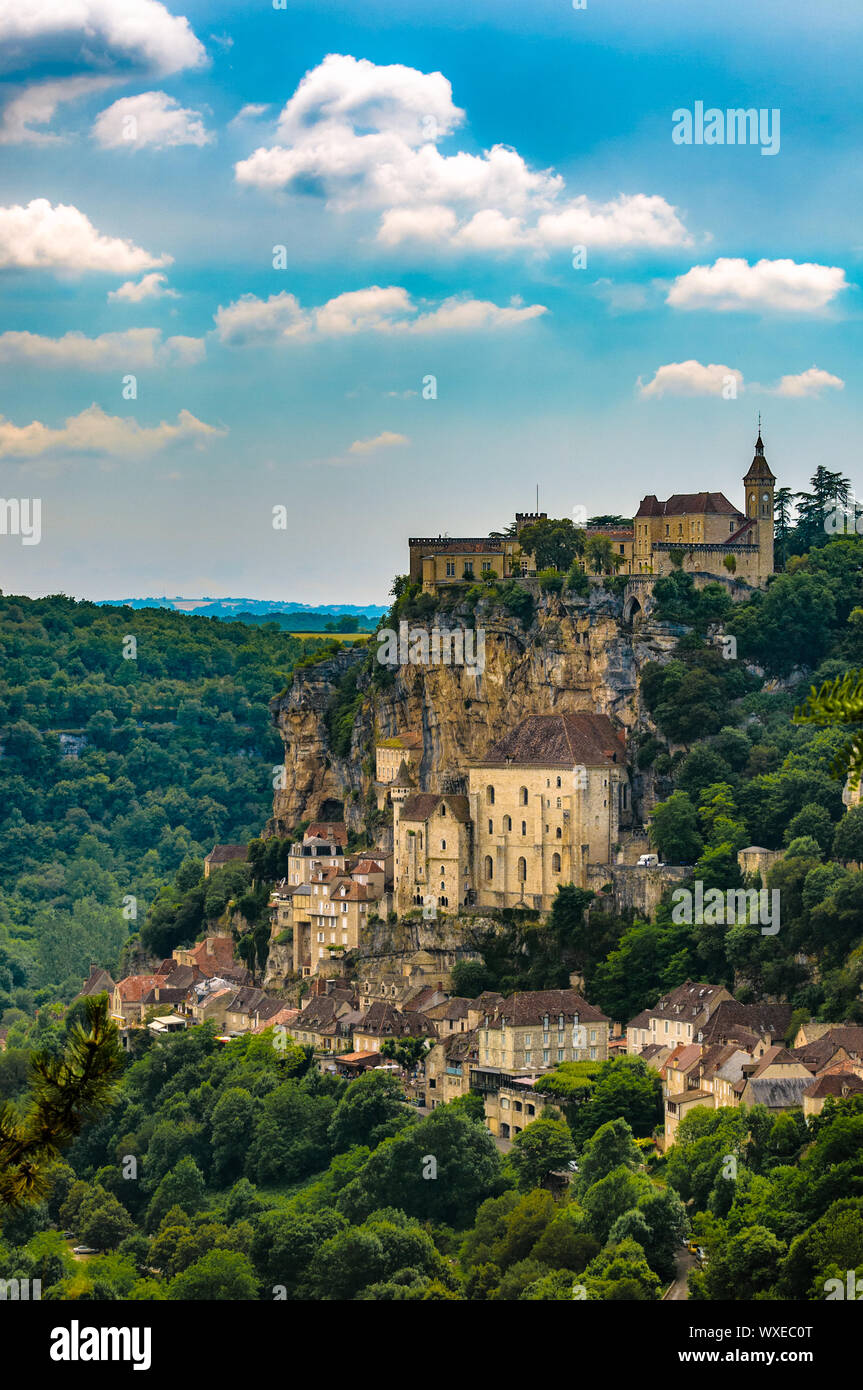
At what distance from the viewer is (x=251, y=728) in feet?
488

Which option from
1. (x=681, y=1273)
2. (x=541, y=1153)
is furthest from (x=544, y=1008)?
(x=681, y=1273)

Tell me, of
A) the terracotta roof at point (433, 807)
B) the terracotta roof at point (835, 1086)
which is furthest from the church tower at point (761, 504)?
the terracotta roof at point (835, 1086)

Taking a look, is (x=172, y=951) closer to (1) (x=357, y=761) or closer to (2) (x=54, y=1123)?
(1) (x=357, y=761)

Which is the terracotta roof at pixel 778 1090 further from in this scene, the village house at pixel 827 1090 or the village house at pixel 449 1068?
the village house at pixel 449 1068

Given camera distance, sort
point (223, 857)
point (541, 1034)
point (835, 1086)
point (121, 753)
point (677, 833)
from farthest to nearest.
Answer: point (121, 753), point (223, 857), point (677, 833), point (541, 1034), point (835, 1086)

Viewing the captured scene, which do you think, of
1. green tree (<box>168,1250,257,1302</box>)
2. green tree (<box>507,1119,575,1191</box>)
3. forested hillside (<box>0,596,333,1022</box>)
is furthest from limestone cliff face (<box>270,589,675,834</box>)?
forested hillside (<box>0,596,333,1022</box>)

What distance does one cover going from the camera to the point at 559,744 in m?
65.4

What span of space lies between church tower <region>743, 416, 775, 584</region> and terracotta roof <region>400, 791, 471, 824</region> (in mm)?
15696

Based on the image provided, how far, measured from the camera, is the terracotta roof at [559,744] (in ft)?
213

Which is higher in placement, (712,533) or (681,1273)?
(712,533)

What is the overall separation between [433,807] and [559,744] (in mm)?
4609

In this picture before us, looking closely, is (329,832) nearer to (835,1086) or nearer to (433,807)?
(433,807)
